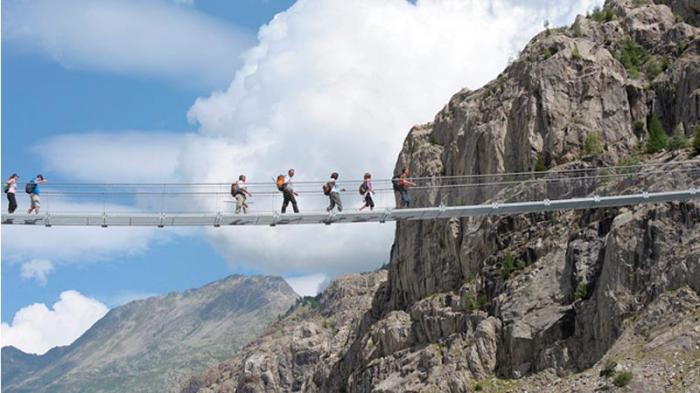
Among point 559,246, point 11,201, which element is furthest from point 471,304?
point 11,201

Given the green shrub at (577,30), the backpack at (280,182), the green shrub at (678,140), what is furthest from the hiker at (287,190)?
the green shrub at (577,30)

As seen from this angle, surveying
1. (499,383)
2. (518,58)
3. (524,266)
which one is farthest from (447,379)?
(518,58)

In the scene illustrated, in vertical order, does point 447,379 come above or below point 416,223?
below

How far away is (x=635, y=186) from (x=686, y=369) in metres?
15.9

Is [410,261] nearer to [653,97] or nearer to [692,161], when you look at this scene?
[653,97]

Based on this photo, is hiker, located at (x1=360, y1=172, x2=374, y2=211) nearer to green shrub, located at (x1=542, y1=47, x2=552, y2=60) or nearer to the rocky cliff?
the rocky cliff

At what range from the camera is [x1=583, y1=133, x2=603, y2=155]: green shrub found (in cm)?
10112

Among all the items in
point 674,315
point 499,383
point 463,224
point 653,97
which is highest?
point 653,97

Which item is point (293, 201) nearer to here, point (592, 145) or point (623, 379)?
point (623, 379)

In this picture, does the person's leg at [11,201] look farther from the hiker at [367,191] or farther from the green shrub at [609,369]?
the green shrub at [609,369]

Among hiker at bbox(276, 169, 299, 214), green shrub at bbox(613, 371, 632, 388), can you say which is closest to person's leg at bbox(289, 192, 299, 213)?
hiker at bbox(276, 169, 299, 214)

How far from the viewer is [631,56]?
11038 centimetres

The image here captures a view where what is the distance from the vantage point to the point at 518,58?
377 ft

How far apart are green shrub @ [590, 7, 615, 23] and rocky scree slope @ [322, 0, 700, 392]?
1.38 feet
